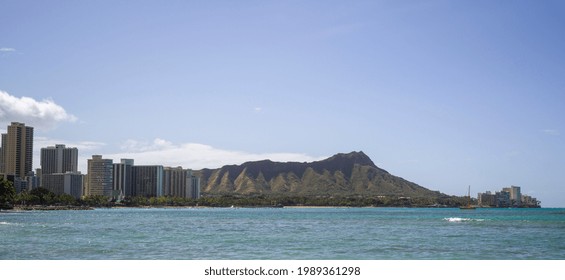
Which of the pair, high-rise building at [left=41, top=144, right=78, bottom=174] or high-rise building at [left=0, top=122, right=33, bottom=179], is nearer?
high-rise building at [left=0, top=122, right=33, bottom=179]

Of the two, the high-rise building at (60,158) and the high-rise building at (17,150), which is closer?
the high-rise building at (17,150)

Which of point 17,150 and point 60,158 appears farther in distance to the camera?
point 60,158
